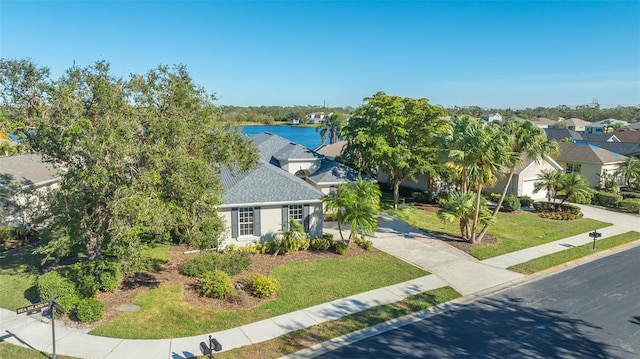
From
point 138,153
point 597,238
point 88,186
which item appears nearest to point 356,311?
point 138,153

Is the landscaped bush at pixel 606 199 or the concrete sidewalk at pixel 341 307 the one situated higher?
the landscaped bush at pixel 606 199

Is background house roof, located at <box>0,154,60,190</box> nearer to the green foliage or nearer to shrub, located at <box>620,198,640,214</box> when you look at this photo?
the green foliage

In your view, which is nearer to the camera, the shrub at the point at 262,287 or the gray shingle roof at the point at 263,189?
the shrub at the point at 262,287

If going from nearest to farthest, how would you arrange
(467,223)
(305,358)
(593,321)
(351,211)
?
(305,358), (593,321), (351,211), (467,223)

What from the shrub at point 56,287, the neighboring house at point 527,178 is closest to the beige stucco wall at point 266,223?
the shrub at point 56,287

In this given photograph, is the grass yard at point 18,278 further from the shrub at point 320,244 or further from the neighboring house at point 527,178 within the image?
the neighboring house at point 527,178

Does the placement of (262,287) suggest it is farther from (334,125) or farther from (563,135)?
(563,135)

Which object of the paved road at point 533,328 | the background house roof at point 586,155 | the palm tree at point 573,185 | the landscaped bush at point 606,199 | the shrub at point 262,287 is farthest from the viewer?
the background house roof at point 586,155

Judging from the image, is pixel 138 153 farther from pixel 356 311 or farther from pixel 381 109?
pixel 381 109
